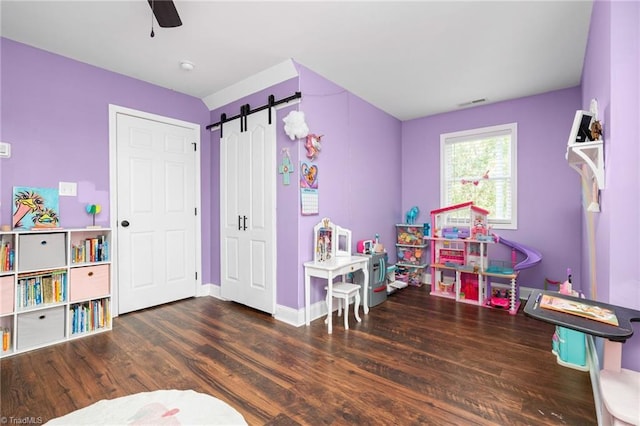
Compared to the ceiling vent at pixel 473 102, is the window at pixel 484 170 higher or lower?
lower

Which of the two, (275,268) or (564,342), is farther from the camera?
(275,268)

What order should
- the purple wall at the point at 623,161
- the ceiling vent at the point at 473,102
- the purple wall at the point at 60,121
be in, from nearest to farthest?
the purple wall at the point at 623,161, the purple wall at the point at 60,121, the ceiling vent at the point at 473,102

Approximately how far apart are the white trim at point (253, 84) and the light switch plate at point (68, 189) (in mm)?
1810

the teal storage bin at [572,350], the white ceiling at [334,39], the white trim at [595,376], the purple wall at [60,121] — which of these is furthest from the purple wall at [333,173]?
the white trim at [595,376]

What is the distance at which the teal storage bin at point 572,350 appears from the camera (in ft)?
7.04

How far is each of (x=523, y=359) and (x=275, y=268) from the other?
232cm

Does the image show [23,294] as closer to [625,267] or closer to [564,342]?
[625,267]

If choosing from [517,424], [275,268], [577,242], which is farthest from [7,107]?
[577,242]

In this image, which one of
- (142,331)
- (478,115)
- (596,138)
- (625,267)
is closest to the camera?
(625,267)

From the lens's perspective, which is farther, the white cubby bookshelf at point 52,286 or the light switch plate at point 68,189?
the light switch plate at point 68,189

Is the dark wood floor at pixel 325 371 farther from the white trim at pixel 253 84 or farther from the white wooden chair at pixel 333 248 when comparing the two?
the white trim at pixel 253 84

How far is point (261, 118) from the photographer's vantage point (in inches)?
131

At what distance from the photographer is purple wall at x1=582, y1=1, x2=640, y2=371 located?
1.42m
